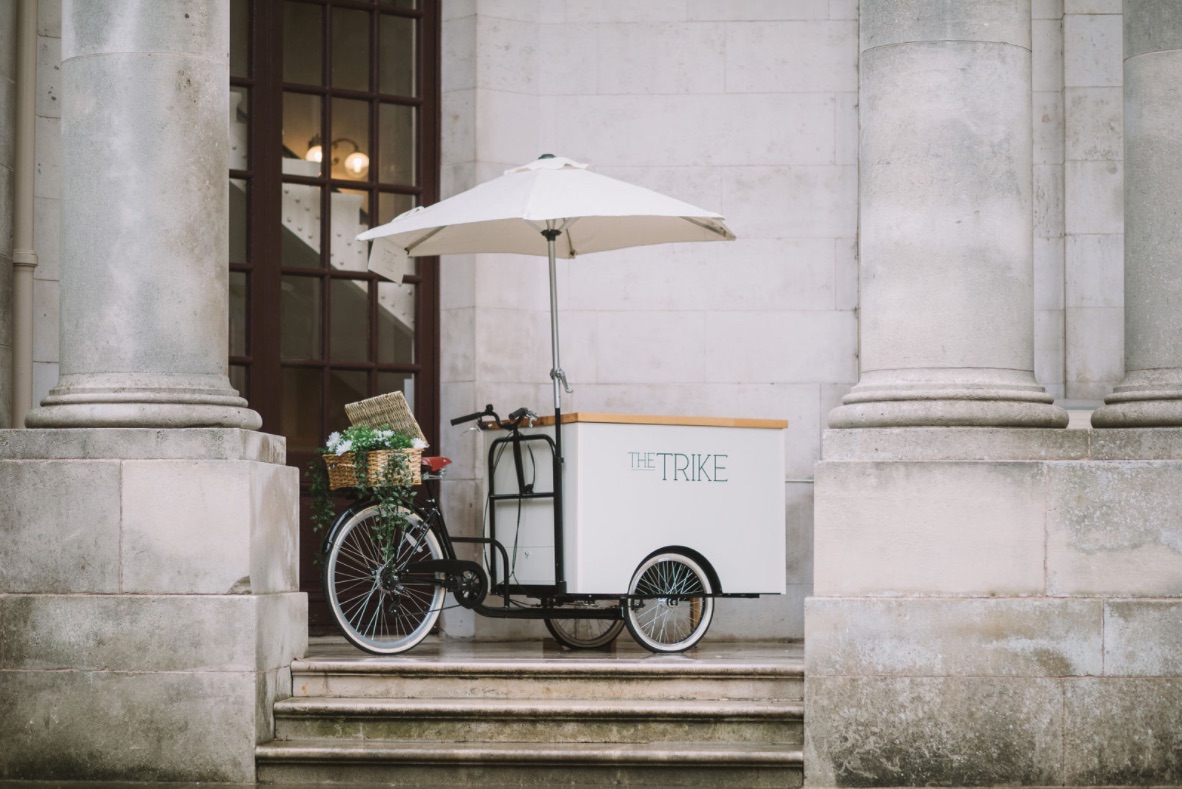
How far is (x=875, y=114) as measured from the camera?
26.2ft

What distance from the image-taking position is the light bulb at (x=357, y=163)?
1113 cm

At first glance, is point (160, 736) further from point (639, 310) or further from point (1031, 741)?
point (639, 310)

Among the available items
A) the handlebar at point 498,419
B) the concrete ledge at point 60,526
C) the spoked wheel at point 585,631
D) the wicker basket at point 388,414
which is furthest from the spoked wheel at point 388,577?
the concrete ledge at point 60,526

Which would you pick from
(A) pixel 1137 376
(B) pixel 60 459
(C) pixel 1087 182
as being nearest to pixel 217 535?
(B) pixel 60 459

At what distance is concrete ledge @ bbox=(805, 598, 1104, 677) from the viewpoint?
24.7ft

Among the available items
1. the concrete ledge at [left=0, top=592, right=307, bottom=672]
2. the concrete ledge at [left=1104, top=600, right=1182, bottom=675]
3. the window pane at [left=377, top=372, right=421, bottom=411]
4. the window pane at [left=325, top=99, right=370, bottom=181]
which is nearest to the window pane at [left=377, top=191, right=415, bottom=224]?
the window pane at [left=325, top=99, right=370, bottom=181]

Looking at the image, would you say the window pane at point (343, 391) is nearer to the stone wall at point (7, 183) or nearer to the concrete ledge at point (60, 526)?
the stone wall at point (7, 183)

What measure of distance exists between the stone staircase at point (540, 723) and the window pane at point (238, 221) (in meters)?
3.63

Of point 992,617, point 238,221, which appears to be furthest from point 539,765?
point 238,221

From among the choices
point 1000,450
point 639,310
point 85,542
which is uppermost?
point 639,310

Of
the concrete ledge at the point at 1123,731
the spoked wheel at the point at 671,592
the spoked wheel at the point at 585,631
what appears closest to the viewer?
the concrete ledge at the point at 1123,731

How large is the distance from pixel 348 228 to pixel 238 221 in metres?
0.78

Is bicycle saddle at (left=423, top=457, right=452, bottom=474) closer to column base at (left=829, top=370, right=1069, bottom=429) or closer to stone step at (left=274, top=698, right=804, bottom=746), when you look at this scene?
stone step at (left=274, top=698, right=804, bottom=746)

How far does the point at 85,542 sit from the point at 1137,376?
5441 millimetres
